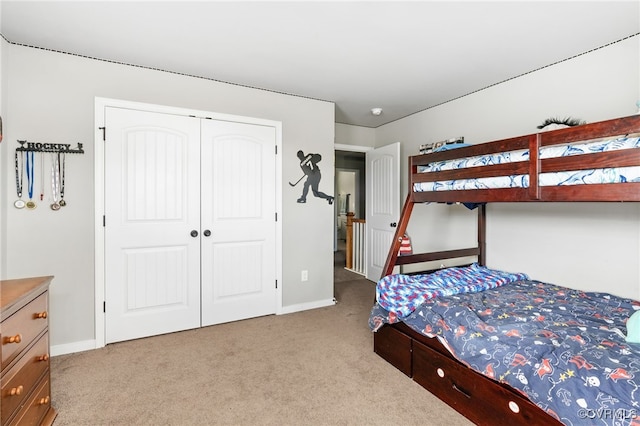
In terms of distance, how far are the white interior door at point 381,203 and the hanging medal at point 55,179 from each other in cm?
347

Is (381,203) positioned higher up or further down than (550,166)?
further down

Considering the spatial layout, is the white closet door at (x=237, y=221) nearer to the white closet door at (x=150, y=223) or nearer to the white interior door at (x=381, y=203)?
the white closet door at (x=150, y=223)

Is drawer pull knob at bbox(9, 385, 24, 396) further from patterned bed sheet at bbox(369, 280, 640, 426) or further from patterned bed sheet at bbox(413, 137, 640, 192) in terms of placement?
patterned bed sheet at bbox(413, 137, 640, 192)

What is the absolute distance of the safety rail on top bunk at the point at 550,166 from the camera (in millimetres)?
1355

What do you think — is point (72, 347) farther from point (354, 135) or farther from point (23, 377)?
point (354, 135)

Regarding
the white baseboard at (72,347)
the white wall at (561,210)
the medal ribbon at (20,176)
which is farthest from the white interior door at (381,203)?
the medal ribbon at (20,176)

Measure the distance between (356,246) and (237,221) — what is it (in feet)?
9.01

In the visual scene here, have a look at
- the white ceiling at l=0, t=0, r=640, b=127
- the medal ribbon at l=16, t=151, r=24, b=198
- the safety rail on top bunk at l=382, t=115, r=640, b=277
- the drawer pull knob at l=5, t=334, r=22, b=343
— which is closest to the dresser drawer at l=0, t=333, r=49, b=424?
the drawer pull knob at l=5, t=334, r=22, b=343

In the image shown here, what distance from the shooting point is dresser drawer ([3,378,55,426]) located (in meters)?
1.30

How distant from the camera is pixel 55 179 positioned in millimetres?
2330

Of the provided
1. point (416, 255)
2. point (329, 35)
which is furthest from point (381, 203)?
point (329, 35)

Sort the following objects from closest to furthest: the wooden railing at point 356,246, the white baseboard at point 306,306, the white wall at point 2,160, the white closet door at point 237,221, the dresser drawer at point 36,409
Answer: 1. the dresser drawer at point 36,409
2. the white wall at point 2,160
3. the white closet door at point 237,221
4. the white baseboard at point 306,306
5. the wooden railing at point 356,246

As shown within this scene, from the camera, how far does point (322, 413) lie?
169cm

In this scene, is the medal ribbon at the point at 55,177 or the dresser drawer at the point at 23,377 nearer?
the dresser drawer at the point at 23,377
